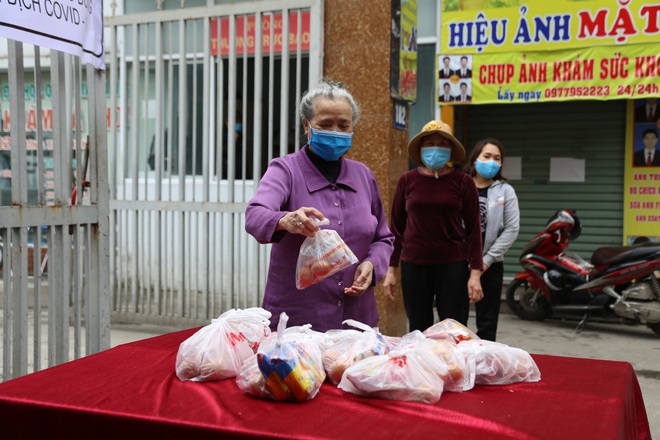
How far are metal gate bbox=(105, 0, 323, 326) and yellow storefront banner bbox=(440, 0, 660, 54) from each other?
2.55m

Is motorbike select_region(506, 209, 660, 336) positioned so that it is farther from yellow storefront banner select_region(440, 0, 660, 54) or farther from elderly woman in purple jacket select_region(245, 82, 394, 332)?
elderly woman in purple jacket select_region(245, 82, 394, 332)

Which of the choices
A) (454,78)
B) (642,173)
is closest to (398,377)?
(454,78)

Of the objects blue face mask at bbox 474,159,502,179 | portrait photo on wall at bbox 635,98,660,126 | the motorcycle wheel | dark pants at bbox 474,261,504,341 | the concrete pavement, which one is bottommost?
the concrete pavement

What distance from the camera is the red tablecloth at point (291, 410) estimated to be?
1751mm

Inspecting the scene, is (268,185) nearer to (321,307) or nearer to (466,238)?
(321,307)

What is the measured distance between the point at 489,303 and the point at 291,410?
3.21 metres

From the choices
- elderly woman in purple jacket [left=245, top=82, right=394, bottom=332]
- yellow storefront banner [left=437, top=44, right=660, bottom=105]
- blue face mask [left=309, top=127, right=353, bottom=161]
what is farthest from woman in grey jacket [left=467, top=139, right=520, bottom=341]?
yellow storefront banner [left=437, top=44, right=660, bottom=105]

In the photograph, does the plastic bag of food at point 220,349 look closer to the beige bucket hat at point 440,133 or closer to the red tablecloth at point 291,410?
the red tablecloth at point 291,410

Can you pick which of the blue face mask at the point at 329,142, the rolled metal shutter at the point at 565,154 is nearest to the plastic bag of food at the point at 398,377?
the blue face mask at the point at 329,142

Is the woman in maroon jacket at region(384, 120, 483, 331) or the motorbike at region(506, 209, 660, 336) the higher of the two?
the woman in maroon jacket at region(384, 120, 483, 331)

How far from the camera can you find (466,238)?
4.55 m

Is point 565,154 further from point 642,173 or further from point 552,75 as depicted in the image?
point 552,75

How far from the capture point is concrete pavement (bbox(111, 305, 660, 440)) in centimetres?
620

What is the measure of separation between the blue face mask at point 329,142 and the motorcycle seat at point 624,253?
5180mm
